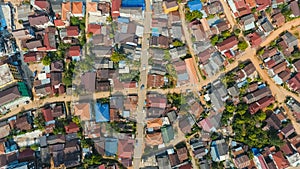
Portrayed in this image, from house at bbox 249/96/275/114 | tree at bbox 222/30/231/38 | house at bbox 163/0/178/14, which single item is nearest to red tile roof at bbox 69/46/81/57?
house at bbox 163/0/178/14

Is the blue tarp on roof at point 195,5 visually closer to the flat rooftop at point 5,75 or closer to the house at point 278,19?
the house at point 278,19

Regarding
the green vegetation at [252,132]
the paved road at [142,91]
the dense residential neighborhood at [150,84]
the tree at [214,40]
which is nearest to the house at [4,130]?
the dense residential neighborhood at [150,84]

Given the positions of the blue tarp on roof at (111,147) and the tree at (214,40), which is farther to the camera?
the tree at (214,40)

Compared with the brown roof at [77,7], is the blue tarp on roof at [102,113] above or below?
below

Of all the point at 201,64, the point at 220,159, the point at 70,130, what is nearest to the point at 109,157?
the point at 70,130

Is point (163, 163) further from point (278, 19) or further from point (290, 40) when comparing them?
point (278, 19)

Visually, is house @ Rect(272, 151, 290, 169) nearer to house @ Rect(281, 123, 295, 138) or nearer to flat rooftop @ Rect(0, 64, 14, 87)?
house @ Rect(281, 123, 295, 138)
